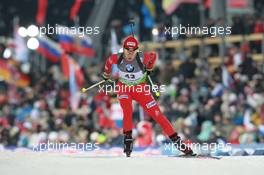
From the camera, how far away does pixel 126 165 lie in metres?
12.1

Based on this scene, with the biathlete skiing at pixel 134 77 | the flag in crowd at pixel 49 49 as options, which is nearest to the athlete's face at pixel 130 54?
the biathlete skiing at pixel 134 77

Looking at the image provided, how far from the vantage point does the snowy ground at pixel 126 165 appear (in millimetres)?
11664

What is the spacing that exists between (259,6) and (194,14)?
5.49 ft

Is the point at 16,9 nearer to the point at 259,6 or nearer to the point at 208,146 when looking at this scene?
the point at 259,6

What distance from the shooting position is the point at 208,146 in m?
16.4

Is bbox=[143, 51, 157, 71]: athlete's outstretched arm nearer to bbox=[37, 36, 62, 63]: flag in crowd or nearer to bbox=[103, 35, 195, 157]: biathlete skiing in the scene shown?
bbox=[103, 35, 195, 157]: biathlete skiing

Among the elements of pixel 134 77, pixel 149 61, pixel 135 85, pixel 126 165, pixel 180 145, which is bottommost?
pixel 126 165

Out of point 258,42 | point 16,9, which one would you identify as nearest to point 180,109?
point 258,42

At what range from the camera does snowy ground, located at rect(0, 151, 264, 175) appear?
11664 millimetres

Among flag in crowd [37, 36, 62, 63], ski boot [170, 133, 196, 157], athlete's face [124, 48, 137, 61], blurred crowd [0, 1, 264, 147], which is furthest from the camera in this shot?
flag in crowd [37, 36, 62, 63]

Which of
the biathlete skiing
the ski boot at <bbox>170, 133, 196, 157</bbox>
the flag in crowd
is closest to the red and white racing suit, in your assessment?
the biathlete skiing

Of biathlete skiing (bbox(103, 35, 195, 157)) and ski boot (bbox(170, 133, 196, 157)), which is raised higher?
biathlete skiing (bbox(103, 35, 195, 157))

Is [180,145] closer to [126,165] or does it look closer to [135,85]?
[135,85]

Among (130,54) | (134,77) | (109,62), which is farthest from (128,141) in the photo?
(130,54)
